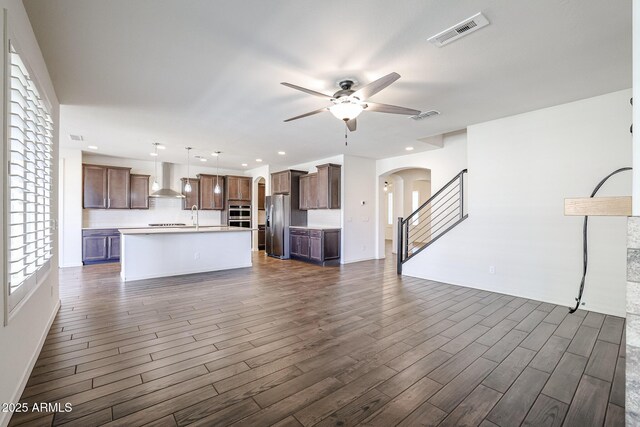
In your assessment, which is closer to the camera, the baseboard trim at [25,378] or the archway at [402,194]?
the baseboard trim at [25,378]

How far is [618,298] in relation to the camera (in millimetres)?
3449

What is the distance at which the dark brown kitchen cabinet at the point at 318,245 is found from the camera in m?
6.93

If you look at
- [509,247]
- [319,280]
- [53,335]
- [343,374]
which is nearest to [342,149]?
[319,280]

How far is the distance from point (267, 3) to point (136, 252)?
196 inches

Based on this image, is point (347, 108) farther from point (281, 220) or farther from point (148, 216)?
point (148, 216)

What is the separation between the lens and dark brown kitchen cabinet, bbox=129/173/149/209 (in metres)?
7.78

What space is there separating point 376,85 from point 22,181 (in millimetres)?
2831

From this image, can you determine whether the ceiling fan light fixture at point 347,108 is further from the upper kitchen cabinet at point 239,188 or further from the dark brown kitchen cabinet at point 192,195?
the dark brown kitchen cabinet at point 192,195

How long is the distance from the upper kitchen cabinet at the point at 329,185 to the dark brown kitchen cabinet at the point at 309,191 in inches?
9.3

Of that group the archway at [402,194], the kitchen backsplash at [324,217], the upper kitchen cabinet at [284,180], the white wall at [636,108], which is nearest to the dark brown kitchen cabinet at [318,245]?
the kitchen backsplash at [324,217]

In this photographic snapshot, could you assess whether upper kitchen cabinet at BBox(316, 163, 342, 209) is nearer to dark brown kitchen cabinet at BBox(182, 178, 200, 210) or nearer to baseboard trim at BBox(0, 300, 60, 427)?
dark brown kitchen cabinet at BBox(182, 178, 200, 210)

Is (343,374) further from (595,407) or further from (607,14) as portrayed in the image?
(607,14)

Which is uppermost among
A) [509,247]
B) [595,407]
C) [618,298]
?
[509,247]

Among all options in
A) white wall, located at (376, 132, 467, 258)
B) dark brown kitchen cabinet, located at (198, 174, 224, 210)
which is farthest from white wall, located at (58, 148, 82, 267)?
white wall, located at (376, 132, 467, 258)
